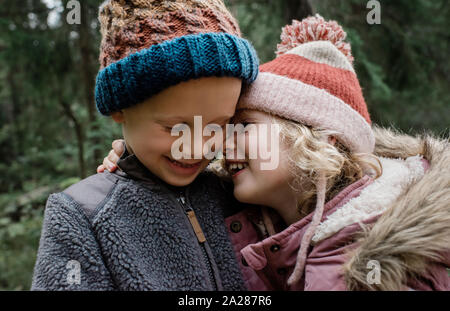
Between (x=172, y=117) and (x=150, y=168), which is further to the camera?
(x=150, y=168)

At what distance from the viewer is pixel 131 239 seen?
4.89 ft

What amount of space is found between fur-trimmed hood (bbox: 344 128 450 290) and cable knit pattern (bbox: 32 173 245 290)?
1.89ft

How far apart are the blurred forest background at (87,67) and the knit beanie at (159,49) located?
1.84m

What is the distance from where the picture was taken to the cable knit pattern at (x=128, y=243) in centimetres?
139

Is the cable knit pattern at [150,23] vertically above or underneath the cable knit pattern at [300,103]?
above

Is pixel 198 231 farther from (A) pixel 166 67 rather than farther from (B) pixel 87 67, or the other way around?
(B) pixel 87 67

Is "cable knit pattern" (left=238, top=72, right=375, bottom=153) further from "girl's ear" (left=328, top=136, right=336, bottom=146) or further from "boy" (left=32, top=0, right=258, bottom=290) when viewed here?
"boy" (left=32, top=0, right=258, bottom=290)

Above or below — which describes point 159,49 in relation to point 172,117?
above

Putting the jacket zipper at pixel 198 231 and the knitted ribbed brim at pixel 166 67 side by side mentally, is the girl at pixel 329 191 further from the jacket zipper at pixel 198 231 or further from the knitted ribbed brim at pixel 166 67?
the knitted ribbed brim at pixel 166 67

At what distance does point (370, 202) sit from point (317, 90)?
2.00ft

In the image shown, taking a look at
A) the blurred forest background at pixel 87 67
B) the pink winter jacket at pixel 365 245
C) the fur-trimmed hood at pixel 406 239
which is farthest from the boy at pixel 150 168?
the blurred forest background at pixel 87 67

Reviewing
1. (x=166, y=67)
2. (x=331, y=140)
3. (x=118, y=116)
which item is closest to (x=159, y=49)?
(x=166, y=67)

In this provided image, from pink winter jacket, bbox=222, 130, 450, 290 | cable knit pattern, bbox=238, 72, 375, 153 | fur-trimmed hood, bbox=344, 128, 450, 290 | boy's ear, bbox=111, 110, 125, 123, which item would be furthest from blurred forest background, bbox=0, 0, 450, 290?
fur-trimmed hood, bbox=344, 128, 450, 290

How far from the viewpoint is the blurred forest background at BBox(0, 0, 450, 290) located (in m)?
4.00
